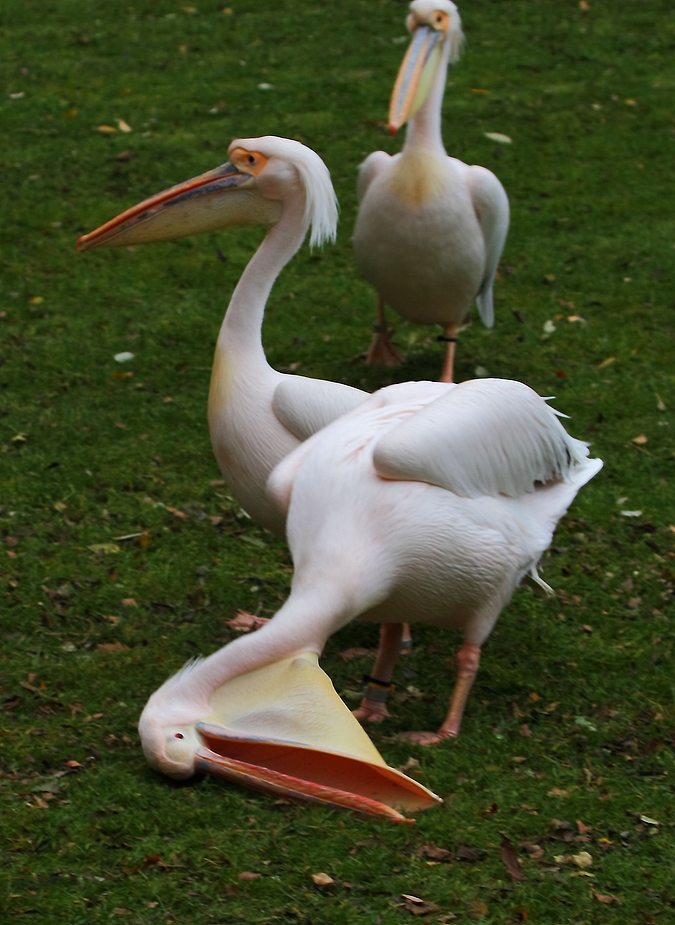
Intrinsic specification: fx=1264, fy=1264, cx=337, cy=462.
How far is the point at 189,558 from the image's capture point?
14.6 feet

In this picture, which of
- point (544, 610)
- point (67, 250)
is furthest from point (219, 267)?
point (544, 610)

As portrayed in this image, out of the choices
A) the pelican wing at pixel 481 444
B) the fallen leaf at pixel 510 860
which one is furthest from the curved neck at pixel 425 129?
the fallen leaf at pixel 510 860

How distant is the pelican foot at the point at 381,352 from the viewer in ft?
19.5

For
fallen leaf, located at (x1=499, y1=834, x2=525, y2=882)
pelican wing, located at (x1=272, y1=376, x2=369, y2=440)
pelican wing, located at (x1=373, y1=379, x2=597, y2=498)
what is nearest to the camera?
fallen leaf, located at (x1=499, y1=834, x2=525, y2=882)

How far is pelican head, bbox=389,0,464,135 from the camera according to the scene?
5.57 meters

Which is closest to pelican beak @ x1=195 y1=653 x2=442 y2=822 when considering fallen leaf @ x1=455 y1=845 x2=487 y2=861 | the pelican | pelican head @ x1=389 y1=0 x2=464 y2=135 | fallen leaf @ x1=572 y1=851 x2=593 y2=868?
fallen leaf @ x1=455 y1=845 x2=487 y2=861

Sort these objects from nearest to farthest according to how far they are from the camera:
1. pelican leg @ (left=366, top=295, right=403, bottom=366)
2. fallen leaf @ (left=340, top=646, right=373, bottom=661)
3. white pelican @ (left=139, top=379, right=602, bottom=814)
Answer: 1. white pelican @ (left=139, top=379, right=602, bottom=814)
2. fallen leaf @ (left=340, top=646, right=373, bottom=661)
3. pelican leg @ (left=366, top=295, right=403, bottom=366)

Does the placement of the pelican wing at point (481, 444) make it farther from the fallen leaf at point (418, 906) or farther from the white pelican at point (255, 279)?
the fallen leaf at point (418, 906)

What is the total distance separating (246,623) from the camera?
13.1 feet

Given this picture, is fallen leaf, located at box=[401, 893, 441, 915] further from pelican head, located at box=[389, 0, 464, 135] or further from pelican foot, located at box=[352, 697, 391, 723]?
pelican head, located at box=[389, 0, 464, 135]

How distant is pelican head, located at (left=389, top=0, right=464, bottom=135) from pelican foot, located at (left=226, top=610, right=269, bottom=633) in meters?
2.56

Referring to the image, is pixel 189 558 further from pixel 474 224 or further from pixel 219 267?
pixel 219 267

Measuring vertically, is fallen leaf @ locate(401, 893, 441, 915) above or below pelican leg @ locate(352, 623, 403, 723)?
above

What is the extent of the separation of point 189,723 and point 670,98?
7.59 m
